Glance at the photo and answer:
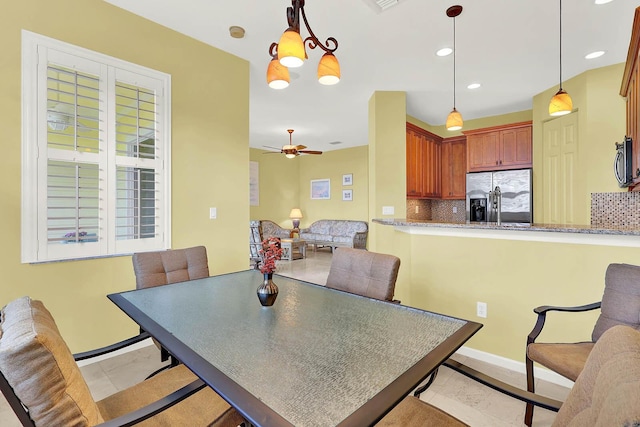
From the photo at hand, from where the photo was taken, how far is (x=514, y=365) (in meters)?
2.25

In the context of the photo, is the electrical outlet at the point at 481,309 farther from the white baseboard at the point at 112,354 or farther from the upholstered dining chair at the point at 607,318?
the white baseboard at the point at 112,354

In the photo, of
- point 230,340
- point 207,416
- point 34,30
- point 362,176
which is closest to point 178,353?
point 230,340

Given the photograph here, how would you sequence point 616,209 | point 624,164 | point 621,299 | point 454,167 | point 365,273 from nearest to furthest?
1. point 621,299
2. point 365,273
3. point 624,164
4. point 616,209
5. point 454,167

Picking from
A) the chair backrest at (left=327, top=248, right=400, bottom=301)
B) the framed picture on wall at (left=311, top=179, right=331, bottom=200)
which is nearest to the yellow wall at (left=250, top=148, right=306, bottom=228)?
the framed picture on wall at (left=311, top=179, right=331, bottom=200)

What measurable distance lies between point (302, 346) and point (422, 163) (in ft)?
15.2

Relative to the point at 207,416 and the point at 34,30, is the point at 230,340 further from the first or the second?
the point at 34,30

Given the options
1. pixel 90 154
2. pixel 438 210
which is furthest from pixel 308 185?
pixel 90 154

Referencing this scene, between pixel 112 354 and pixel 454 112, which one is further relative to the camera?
pixel 454 112

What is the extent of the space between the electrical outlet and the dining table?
1309mm

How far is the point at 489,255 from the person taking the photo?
2359mm

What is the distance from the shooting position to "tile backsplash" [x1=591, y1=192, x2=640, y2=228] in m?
3.26

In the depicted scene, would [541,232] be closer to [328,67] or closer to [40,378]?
[328,67]

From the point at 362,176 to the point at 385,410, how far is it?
743 cm

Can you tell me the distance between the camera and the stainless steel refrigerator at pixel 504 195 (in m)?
4.42
